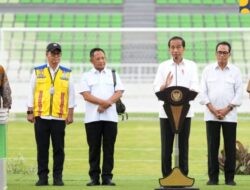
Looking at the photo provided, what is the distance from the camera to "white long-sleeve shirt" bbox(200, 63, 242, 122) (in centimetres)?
1090

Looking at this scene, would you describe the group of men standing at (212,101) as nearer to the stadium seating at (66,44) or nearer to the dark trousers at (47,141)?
the dark trousers at (47,141)

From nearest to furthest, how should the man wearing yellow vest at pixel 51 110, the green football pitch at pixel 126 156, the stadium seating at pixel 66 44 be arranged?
the man wearing yellow vest at pixel 51 110 → the green football pitch at pixel 126 156 → the stadium seating at pixel 66 44

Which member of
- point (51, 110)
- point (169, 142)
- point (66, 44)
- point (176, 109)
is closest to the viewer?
point (176, 109)

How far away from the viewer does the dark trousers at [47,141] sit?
11.0 metres

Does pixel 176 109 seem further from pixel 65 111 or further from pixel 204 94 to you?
pixel 65 111

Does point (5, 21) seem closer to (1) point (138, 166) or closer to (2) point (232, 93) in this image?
(1) point (138, 166)

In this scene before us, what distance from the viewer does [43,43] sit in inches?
914

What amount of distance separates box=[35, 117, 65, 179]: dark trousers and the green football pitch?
9.9 inches

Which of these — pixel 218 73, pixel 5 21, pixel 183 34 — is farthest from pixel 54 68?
pixel 5 21

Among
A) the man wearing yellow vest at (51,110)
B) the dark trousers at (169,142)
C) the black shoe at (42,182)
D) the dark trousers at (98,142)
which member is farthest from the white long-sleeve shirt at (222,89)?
the black shoe at (42,182)

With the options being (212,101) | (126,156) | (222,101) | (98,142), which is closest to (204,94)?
(212,101)

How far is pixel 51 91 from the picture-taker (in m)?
11.0

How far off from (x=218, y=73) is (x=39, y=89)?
2.14 metres

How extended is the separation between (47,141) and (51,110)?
383 millimetres
